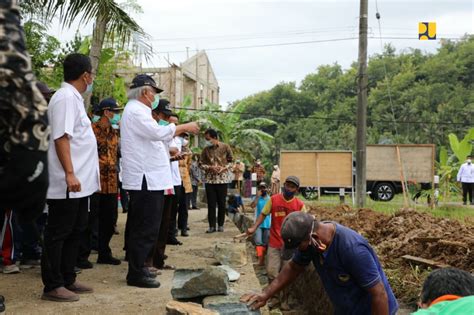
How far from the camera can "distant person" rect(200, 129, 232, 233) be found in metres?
9.08

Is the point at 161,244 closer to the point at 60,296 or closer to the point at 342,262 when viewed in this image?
the point at 60,296

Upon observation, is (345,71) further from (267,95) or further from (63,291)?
(63,291)

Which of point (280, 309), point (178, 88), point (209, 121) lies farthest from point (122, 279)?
point (178, 88)

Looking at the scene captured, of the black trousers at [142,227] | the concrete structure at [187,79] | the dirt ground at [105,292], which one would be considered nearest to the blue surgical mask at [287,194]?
the dirt ground at [105,292]

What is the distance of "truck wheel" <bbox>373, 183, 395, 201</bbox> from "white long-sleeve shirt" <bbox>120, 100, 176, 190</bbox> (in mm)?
16590

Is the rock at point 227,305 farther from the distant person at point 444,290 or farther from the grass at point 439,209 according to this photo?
the grass at point 439,209

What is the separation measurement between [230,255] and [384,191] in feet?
49.1

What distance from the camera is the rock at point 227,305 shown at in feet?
13.3

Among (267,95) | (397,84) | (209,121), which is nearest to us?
(209,121)

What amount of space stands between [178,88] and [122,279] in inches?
963

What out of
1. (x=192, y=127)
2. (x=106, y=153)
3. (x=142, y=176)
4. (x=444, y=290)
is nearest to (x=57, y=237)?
(x=142, y=176)

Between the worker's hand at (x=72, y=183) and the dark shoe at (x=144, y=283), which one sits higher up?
the worker's hand at (x=72, y=183)

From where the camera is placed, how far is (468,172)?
18.5m

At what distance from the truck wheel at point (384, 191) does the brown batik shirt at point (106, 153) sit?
15910 millimetres
